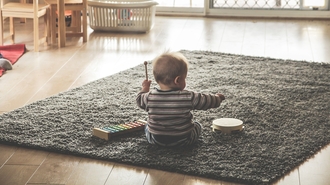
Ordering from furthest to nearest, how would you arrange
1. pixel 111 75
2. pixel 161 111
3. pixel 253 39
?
pixel 253 39 → pixel 111 75 → pixel 161 111

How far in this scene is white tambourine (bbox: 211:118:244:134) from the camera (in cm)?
270

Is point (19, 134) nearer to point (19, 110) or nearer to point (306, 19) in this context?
point (19, 110)

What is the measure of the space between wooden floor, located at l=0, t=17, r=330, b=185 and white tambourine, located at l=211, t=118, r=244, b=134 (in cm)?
40

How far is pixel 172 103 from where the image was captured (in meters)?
2.52

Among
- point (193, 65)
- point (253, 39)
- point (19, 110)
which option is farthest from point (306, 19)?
point (19, 110)

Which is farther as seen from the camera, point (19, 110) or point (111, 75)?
point (111, 75)

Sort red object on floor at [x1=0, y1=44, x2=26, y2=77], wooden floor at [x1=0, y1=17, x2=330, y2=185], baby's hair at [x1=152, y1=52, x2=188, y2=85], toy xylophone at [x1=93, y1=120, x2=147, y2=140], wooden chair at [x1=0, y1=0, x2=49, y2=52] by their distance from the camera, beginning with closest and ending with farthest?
wooden floor at [x1=0, y1=17, x2=330, y2=185]
baby's hair at [x1=152, y1=52, x2=188, y2=85]
toy xylophone at [x1=93, y1=120, x2=147, y2=140]
red object on floor at [x1=0, y1=44, x2=26, y2=77]
wooden chair at [x1=0, y1=0, x2=49, y2=52]

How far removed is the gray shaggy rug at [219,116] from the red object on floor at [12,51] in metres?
0.93

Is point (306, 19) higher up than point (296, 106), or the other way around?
point (306, 19)

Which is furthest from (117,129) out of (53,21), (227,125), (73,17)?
(73,17)

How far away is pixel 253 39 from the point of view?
4.89m

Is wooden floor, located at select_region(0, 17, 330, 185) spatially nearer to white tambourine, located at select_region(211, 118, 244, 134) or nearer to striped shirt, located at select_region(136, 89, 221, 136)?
striped shirt, located at select_region(136, 89, 221, 136)

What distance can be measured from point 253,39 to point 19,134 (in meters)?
2.70

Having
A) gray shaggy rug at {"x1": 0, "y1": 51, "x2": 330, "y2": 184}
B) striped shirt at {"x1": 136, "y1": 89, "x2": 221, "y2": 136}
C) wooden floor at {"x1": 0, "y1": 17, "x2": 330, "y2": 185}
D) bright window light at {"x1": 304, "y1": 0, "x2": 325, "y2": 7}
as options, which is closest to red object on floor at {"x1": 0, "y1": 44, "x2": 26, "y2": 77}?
wooden floor at {"x1": 0, "y1": 17, "x2": 330, "y2": 185}
